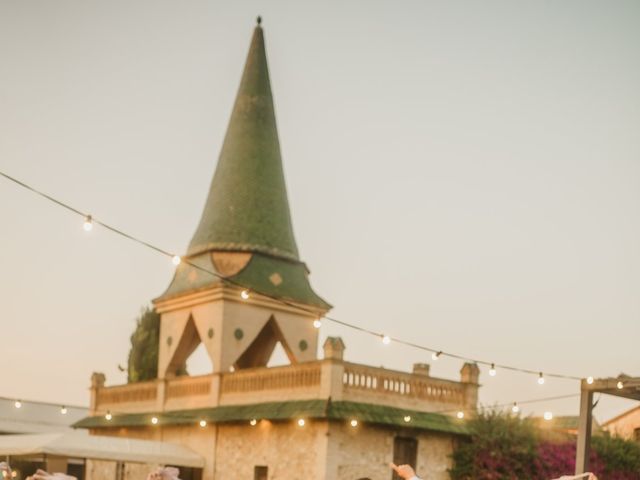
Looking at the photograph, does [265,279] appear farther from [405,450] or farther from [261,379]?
[405,450]

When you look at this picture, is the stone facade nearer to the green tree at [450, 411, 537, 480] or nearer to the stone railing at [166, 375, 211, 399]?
the green tree at [450, 411, 537, 480]

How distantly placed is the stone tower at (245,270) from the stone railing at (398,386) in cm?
406

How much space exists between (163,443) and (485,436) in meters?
8.39

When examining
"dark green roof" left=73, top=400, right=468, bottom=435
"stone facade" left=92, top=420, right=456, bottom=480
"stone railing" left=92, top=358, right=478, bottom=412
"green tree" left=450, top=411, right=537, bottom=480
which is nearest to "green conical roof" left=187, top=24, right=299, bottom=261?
"stone railing" left=92, top=358, right=478, bottom=412

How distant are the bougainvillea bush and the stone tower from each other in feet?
19.1

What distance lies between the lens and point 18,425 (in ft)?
142

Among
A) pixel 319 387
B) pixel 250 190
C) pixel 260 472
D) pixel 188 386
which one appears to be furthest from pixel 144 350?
pixel 319 387

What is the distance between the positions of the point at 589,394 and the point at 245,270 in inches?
561

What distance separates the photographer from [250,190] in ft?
98.9

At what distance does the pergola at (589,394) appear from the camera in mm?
15352

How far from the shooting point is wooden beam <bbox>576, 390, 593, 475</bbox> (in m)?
15.5

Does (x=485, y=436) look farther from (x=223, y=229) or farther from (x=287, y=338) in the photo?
(x=223, y=229)

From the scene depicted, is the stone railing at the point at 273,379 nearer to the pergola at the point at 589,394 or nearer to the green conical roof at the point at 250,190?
the green conical roof at the point at 250,190

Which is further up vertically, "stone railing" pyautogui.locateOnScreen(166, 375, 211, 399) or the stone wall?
"stone railing" pyautogui.locateOnScreen(166, 375, 211, 399)
